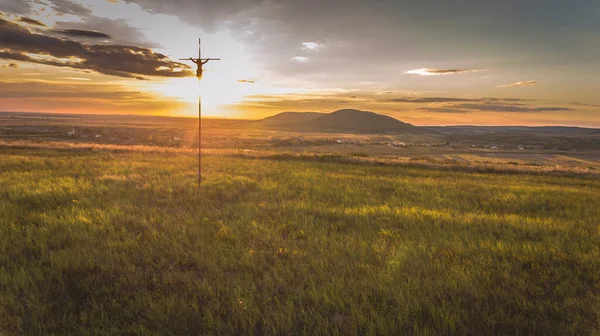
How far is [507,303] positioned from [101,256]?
274 inches

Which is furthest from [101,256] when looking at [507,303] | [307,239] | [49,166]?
[49,166]

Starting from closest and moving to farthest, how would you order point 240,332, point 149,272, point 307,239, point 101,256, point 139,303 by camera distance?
point 240,332, point 139,303, point 149,272, point 101,256, point 307,239

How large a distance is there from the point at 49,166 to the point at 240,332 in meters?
19.9

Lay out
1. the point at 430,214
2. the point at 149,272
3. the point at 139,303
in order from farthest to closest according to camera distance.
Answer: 1. the point at 430,214
2. the point at 149,272
3. the point at 139,303

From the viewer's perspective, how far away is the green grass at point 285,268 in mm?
3887

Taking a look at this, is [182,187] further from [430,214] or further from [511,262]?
[511,262]

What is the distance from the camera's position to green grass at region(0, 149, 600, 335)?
389 centimetres

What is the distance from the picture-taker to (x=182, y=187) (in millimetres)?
12641

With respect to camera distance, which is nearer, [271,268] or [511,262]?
[271,268]

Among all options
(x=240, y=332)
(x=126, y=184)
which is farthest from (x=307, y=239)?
(x=126, y=184)

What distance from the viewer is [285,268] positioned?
5262mm

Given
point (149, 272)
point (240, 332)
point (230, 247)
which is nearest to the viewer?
point (240, 332)

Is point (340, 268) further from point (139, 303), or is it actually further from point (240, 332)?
point (139, 303)

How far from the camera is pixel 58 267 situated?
5.18 metres
